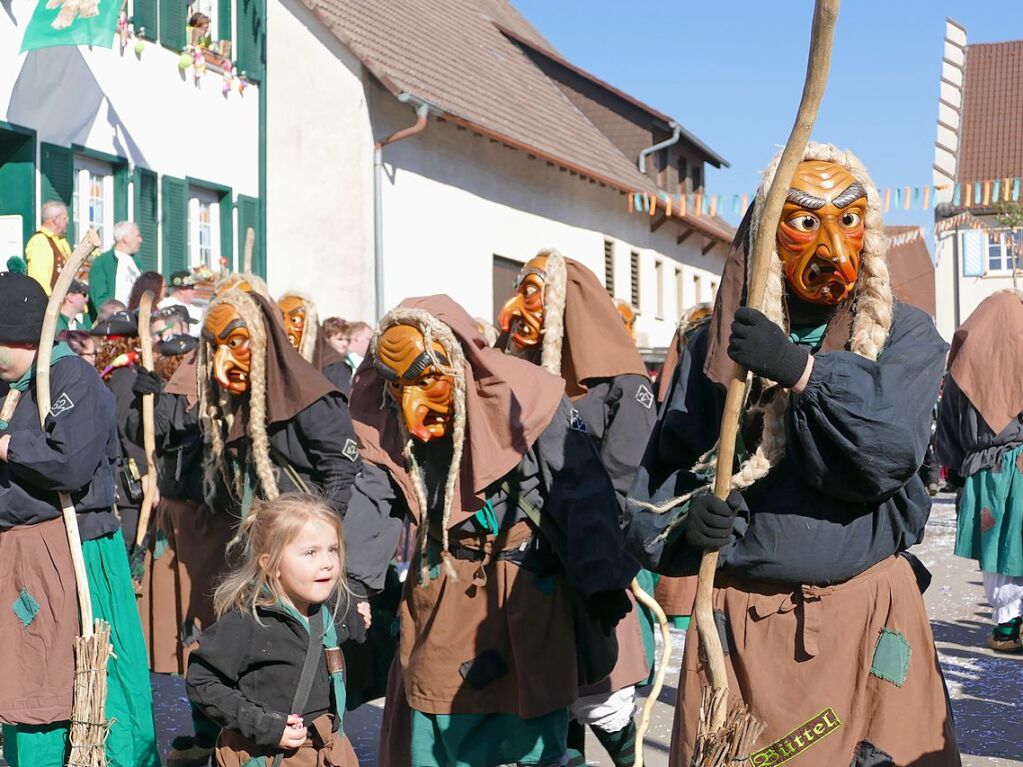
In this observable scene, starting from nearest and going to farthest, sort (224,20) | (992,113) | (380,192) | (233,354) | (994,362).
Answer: (233,354) → (994,362) → (224,20) → (380,192) → (992,113)

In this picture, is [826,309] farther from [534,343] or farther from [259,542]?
[534,343]

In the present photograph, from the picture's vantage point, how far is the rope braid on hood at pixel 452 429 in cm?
494

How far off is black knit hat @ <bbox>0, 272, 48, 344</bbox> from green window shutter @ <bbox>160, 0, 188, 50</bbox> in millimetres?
11923

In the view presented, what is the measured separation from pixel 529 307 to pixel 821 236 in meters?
3.81

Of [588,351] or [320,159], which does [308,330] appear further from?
[320,159]

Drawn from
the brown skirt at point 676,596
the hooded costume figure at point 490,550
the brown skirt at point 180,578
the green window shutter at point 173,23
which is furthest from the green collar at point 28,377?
the green window shutter at point 173,23

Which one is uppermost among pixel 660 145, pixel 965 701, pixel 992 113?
pixel 992 113

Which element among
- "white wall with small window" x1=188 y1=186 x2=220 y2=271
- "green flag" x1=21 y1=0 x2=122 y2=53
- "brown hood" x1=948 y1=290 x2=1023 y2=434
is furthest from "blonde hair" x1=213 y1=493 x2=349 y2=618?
"white wall with small window" x1=188 y1=186 x2=220 y2=271

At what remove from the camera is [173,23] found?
A: 16.8 m

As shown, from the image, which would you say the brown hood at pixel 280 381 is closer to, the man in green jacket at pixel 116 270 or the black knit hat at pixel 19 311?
the black knit hat at pixel 19 311

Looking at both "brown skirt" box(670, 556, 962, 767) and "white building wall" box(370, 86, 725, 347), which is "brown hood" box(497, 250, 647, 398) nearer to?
"brown skirt" box(670, 556, 962, 767)

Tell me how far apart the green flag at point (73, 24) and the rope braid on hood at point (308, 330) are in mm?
6057

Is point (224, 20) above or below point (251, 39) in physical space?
above

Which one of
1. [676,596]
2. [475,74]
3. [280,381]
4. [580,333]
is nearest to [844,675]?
[280,381]
